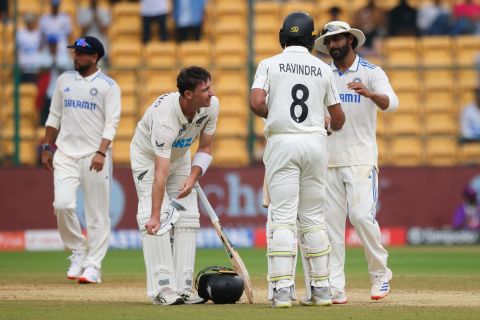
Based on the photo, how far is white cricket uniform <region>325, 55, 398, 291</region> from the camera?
29.3 ft

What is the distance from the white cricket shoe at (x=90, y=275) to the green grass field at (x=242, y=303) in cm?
12

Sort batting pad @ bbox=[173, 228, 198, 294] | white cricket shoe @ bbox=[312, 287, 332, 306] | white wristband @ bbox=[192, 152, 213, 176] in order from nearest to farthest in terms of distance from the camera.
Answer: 1. white cricket shoe @ bbox=[312, 287, 332, 306]
2. white wristband @ bbox=[192, 152, 213, 176]
3. batting pad @ bbox=[173, 228, 198, 294]

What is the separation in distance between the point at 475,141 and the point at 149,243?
9951mm

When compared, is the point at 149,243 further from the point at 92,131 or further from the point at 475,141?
the point at 475,141

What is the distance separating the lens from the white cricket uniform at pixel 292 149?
7984 mm

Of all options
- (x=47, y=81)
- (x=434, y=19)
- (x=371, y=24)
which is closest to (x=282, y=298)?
(x=47, y=81)

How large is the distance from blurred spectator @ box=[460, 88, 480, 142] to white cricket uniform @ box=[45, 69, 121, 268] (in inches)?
311

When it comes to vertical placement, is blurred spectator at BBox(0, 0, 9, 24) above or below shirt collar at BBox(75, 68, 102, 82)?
above

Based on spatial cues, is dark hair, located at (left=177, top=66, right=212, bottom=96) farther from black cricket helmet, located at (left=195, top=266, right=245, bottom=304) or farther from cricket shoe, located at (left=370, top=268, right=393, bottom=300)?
cricket shoe, located at (left=370, top=268, right=393, bottom=300)

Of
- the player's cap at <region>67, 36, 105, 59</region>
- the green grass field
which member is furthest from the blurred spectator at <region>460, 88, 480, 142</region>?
the player's cap at <region>67, 36, 105, 59</region>

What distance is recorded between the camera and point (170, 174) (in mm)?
8820

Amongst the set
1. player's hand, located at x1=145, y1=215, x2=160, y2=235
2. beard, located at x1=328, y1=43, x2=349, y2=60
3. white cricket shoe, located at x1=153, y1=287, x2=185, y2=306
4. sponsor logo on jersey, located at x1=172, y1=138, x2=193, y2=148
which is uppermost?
beard, located at x1=328, y1=43, x2=349, y2=60

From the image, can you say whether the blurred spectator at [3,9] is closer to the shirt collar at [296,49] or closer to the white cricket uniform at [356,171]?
the white cricket uniform at [356,171]

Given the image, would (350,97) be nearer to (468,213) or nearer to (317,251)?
(317,251)
